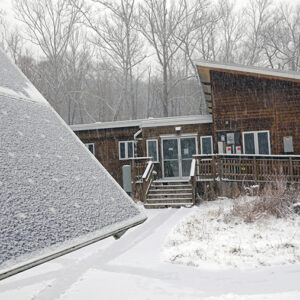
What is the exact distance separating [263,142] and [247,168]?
1.49 m

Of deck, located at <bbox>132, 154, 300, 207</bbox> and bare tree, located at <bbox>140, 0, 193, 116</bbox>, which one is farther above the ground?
bare tree, located at <bbox>140, 0, 193, 116</bbox>

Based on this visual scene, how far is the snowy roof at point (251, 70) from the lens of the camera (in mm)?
12477

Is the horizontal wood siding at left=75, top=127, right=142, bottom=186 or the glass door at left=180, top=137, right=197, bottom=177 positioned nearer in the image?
the glass door at left=180, top=137, right=197, bottom=177

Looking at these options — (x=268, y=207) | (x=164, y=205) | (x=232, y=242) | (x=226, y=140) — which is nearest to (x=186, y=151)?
(x=226, y=140)

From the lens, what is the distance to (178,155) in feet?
49.7

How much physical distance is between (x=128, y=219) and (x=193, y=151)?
540 inches

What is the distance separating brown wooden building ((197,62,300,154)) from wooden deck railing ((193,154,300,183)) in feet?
2.64

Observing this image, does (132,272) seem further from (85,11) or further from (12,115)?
(85,11)

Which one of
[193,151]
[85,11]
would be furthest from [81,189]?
[85,11]

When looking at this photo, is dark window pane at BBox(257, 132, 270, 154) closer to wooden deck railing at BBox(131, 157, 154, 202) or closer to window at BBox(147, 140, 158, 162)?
wooden deck railing at BBox(131, 157, 154, 202)

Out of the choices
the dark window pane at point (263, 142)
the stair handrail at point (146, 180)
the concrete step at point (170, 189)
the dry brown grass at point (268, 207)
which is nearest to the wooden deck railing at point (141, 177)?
the stair handrail at point (146, 180)

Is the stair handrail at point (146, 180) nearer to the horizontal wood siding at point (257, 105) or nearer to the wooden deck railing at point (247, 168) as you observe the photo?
the wooden deck railing at point (247, 168)

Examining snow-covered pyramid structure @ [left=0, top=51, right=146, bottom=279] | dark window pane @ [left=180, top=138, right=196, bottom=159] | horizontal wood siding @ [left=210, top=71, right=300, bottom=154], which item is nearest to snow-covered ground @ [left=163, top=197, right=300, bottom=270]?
snow-covered pyramid structure @ [left=0, top=51, right=146, bottom=279]

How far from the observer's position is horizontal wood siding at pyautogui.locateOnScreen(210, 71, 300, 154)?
12883 millimetres
